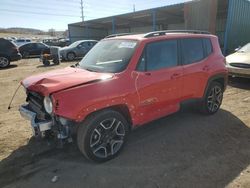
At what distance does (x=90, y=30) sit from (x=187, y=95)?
3079 centimetres

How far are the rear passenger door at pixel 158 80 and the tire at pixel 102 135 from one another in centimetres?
46

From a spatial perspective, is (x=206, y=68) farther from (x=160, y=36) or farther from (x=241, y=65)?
(x=241, y=65)

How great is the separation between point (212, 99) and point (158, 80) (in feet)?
6.78

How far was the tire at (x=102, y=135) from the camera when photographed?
360 centimetres

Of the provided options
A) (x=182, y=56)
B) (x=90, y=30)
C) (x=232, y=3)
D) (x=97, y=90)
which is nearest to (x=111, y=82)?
(x=97, y=90)

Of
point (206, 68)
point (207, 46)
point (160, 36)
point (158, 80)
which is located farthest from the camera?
point (207, 46)

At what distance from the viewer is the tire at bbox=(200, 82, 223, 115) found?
558 cm

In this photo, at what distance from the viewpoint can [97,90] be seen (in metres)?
3.57

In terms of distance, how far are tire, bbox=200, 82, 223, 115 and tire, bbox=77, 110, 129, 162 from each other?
7.62 feet

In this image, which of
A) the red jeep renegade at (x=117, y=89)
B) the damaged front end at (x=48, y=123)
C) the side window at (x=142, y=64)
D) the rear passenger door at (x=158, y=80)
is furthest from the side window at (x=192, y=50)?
the damaged front end at (x=48, y=123)

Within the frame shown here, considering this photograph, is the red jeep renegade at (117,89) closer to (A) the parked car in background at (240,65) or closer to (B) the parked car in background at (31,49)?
(A) the parked car in background at (240,65)

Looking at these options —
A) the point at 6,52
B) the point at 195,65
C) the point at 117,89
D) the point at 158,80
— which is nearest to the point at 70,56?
the point at 6,52

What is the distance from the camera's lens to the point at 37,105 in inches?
157

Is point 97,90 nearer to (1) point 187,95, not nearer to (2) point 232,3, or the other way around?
(1) point 187,95
